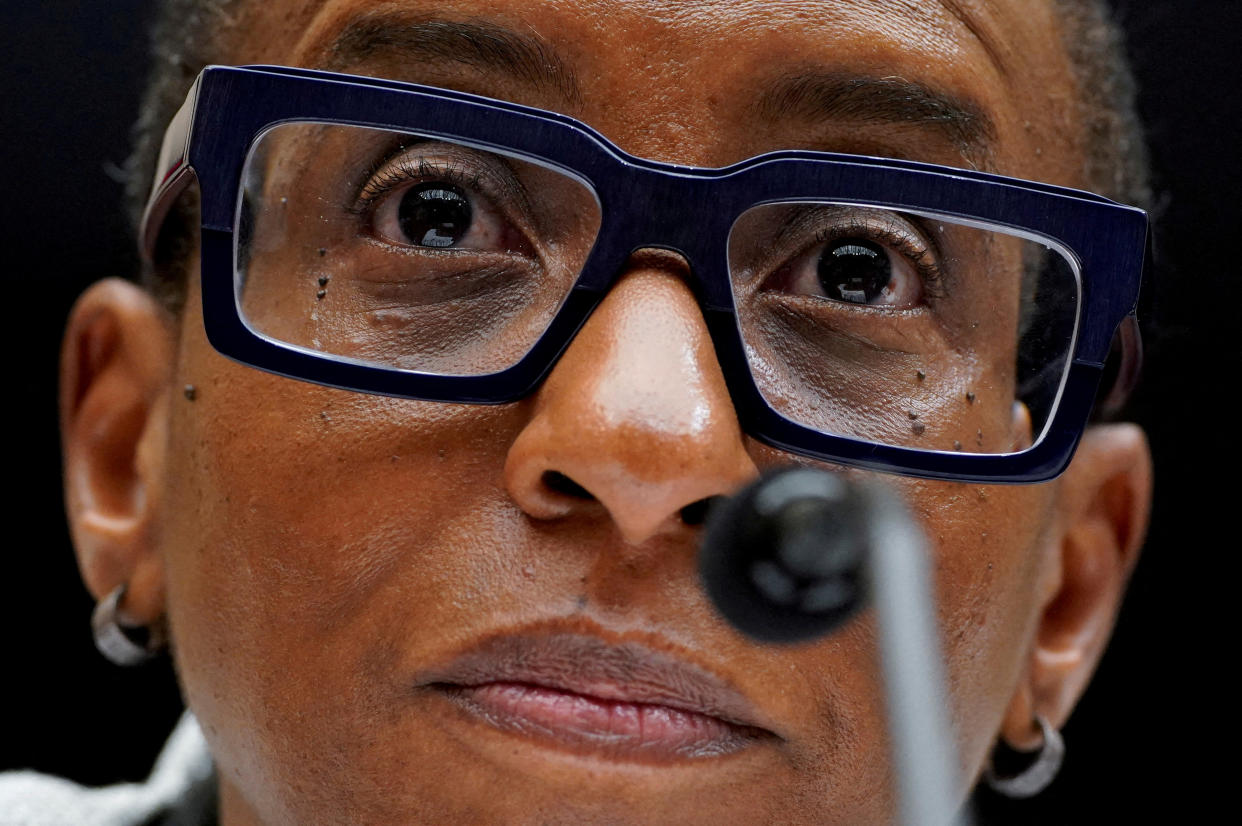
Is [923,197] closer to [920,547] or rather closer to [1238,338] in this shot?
[920,547]

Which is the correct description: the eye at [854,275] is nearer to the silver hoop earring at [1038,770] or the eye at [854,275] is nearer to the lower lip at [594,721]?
the lower lip at [594,721]

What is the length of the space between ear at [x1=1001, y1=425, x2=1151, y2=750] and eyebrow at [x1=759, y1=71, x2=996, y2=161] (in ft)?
1.61

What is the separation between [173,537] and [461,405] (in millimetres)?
396

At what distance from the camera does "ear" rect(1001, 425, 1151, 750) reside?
63.6 inches

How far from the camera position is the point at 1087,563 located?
1633mm

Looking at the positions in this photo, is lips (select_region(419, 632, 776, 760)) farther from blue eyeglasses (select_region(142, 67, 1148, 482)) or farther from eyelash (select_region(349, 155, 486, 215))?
eyelash (select_region(349, 155, 486, 215))

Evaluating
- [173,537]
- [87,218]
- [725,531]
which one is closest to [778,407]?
[725,531]

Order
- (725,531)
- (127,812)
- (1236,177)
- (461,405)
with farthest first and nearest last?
(1236,177), (127,812), (461,405), (725,531)

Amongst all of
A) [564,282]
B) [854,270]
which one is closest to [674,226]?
[564,282]

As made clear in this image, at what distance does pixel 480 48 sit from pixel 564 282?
22 cm

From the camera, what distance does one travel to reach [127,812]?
1.86 meters

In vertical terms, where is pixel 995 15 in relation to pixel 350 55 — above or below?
above

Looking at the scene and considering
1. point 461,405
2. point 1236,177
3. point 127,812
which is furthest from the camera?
point 1236,177

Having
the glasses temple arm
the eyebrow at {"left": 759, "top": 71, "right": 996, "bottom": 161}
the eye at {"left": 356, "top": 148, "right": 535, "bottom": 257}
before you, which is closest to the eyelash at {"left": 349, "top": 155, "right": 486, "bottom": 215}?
the eye at {"left": 356, "top": 148, "right": 535, "bottom": 257}
